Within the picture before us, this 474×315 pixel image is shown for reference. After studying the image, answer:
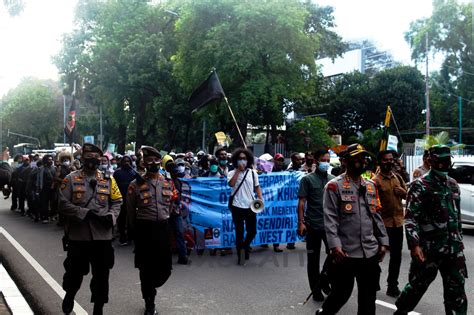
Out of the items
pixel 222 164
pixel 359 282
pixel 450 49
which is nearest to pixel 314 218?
pixel 359 282

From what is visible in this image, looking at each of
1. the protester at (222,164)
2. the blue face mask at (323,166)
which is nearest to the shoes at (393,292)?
the blue face mask at (323,166)

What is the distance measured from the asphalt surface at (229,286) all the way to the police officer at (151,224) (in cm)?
42

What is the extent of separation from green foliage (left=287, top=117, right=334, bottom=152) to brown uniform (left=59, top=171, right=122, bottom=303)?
27.4m

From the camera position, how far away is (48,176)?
50.2 ft

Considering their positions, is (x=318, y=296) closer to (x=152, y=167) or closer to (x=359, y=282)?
(x=359, y=282)

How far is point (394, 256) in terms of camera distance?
22.2 feet

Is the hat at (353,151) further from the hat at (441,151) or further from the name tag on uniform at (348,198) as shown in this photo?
the hat at (441,151)

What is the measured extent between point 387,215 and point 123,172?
599cm

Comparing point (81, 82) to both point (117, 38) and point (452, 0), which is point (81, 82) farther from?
point (452, 0)

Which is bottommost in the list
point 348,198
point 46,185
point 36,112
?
point 46,185

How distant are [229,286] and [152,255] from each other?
1661 millimetres

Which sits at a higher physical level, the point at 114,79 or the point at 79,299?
the point at 114,79

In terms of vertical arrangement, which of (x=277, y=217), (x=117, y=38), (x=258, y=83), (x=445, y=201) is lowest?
(x=277, y=217)

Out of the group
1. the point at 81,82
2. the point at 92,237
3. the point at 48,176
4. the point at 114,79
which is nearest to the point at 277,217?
the point at 92,237
